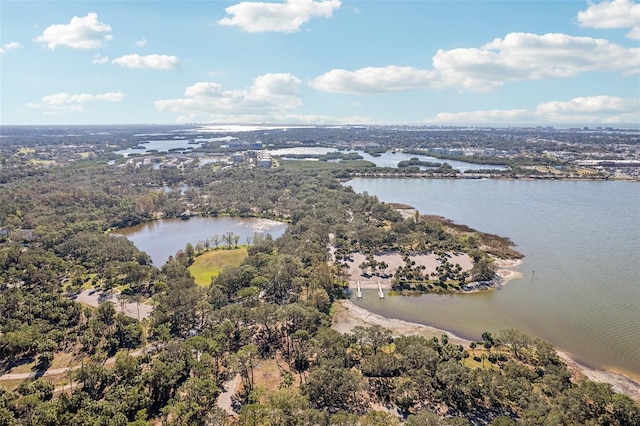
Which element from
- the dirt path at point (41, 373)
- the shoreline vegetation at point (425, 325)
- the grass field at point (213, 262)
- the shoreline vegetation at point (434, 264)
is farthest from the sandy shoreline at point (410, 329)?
the dirt path at point (41, 373)

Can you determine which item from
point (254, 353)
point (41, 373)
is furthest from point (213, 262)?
A: point (254, 353)

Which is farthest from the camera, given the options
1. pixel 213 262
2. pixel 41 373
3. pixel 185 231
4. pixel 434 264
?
pixel 185 231

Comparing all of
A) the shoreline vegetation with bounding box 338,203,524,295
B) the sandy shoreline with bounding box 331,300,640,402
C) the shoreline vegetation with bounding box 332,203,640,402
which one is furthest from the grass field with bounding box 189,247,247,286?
the sandy shoreline with bounding box 331,300,640,402

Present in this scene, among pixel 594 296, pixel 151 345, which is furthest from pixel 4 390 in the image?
pixel 594 296

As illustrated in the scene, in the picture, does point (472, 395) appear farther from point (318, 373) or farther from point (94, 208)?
point (94, 208)

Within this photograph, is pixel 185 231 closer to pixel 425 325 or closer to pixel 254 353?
pixel 254 353

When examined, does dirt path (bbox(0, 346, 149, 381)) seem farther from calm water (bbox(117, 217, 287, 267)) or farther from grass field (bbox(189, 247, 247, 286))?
calm water (bbox(117, 217, 287, 267))
